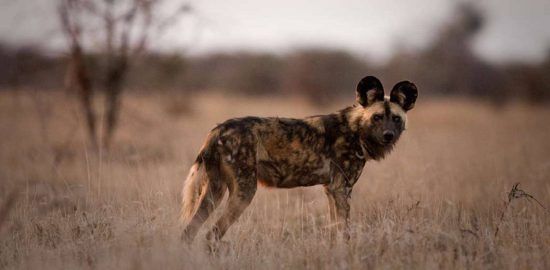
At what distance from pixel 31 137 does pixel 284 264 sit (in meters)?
9.96

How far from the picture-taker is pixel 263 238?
459 centimetres

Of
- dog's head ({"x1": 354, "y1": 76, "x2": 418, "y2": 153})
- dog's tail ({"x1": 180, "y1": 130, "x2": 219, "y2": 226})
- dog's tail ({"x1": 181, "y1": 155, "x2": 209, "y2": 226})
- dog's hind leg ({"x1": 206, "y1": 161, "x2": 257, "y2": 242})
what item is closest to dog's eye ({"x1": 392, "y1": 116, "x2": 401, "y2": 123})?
dog's head ({"x1": 354, "y1": 76, "x2": 418, "y2": 153})

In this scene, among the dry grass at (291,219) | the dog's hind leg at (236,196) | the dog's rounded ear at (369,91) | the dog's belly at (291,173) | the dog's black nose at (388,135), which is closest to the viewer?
the dry grass at (291,219)

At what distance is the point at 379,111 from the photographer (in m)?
5.03

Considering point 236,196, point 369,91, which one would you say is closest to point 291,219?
point 236,196

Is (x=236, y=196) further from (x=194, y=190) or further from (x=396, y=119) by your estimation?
(x=396, y=119)

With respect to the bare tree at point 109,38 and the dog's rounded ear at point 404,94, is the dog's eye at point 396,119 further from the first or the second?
the bare tree at point 109,38

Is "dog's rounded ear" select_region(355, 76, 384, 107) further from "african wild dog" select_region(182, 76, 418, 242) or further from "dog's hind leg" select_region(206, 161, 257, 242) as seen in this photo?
"dog's hind leg" select_region(206, 161, 257, 242)

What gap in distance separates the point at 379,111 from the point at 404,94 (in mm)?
338

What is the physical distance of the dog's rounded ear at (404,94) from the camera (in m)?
5.16

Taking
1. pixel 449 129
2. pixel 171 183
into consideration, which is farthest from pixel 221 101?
pixel 171 183

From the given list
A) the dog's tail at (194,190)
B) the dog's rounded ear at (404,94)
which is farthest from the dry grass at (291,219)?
the dog's rounded ear at (404,94)

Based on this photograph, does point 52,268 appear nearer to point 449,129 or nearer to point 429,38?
point 449,129

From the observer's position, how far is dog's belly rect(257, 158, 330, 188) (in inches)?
184
